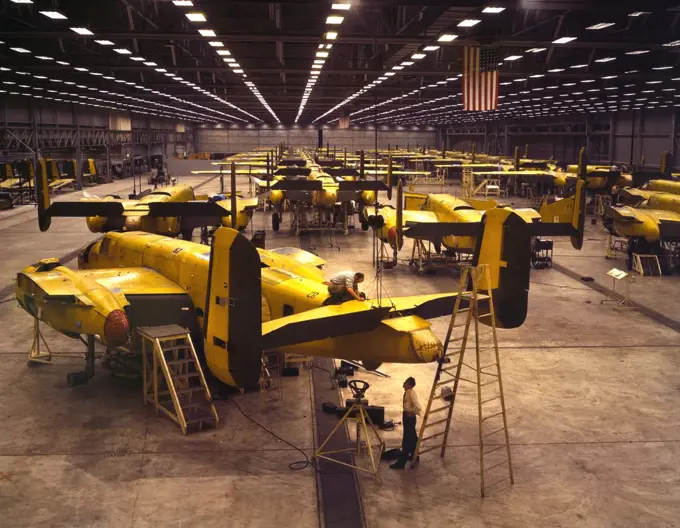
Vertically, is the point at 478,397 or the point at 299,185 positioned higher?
the point at 299,185

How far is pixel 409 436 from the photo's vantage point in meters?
13.1

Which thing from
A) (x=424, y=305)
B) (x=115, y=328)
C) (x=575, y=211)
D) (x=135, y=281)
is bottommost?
(x=115, y=328)

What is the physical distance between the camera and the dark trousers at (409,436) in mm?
13016

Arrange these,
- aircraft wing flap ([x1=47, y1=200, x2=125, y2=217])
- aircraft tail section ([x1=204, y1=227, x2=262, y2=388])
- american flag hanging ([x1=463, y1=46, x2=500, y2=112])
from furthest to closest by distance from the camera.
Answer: american flag hanging ([x1=463, y1=46, x2=500, y2=112]), aircraft wing flap ([x1=47, y1=200, x2=125, y2=217]), aircraft tail section ([x1=204, y1=227, x2=262, y2=388])

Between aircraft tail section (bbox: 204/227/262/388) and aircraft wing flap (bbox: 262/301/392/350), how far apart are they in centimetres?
39

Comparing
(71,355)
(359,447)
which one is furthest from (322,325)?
(71,355)

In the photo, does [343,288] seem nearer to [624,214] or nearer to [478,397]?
[478,397]

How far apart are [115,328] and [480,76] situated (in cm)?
1584

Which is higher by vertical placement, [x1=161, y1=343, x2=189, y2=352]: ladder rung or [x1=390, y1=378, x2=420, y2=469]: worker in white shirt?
[x1=161, y1=343, x2=189, y2=352]: ladder rung

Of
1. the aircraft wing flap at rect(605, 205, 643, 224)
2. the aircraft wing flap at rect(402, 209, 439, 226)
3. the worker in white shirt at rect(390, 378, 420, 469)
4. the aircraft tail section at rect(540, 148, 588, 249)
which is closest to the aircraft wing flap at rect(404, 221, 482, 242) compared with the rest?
the aircraft tail section at rect(540, 148, 588, 249)

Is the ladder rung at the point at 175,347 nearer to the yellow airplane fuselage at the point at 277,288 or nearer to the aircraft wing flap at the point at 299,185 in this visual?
the yellow airplane fuselage at the point at 277,288

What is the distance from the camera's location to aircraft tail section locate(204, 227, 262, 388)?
1078 cm

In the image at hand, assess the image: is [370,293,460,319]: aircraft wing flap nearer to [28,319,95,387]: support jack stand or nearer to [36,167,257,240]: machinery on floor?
[36,167,257,240]: machinery on floor

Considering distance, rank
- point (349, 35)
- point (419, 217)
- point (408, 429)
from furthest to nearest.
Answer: point (419, 217), point (349, 35), point (408, 429)
